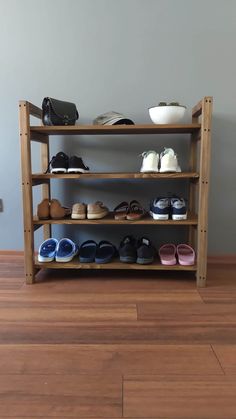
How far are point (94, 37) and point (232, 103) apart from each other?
3.03ft

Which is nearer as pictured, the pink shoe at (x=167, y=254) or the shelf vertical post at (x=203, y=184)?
the shelf vertical post at (x=203, y=184)

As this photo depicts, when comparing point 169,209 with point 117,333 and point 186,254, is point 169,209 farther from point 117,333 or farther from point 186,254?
point 117,333

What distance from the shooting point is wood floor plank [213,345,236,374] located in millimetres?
1062

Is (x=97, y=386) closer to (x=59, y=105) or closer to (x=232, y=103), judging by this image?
(x=59, y=105)

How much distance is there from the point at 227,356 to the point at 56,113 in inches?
53.3

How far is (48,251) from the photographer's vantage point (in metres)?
1.91

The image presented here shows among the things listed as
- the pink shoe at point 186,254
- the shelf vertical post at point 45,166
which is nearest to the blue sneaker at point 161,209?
the pink shoe at point 186,254

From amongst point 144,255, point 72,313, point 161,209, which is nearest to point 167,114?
point 161,209

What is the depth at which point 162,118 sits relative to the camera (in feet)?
5.74

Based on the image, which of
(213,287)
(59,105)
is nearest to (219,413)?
(213,287)

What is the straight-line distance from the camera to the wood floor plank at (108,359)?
1053 mm

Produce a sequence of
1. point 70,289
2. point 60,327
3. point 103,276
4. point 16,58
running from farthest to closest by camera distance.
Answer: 1. point 16,58
2. point 103,276
3. point 70,289
4. point 60,327

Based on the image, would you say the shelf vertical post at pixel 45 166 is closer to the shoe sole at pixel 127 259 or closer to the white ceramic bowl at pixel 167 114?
the shoe sole at pixel 127 259

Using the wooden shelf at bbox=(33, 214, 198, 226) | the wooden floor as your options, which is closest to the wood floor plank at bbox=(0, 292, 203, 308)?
the wooden floor
